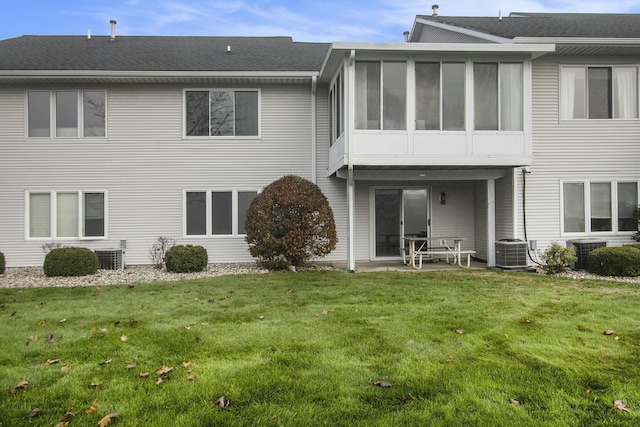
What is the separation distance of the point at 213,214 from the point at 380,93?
553cm

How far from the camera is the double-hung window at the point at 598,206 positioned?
38.2 ft

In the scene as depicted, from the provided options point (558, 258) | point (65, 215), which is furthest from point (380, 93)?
point (65, 215)

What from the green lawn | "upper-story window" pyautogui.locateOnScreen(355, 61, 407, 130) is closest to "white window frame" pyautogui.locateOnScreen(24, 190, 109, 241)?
the green lawn

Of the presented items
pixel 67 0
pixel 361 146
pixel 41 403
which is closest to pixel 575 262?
pixel 361 146

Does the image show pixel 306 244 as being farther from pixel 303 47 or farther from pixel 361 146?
pixel 303 47

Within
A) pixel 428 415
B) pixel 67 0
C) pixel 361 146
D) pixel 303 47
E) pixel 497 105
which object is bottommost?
pixel 428 415

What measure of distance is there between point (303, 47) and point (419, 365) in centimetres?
1246

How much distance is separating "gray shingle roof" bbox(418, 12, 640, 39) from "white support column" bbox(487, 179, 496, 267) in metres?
3.62

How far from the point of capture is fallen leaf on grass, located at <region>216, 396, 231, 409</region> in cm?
347

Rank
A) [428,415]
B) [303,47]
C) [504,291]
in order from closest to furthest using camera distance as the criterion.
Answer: [428,415], [504,291], [303,47]

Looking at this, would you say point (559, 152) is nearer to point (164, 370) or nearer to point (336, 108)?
point (336, 108)

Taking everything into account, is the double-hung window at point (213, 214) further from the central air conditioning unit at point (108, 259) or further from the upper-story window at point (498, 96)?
the upper-story window at point (498, 96)

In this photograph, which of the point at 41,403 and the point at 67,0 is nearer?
the point at 41,403

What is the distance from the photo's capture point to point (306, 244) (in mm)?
10570
